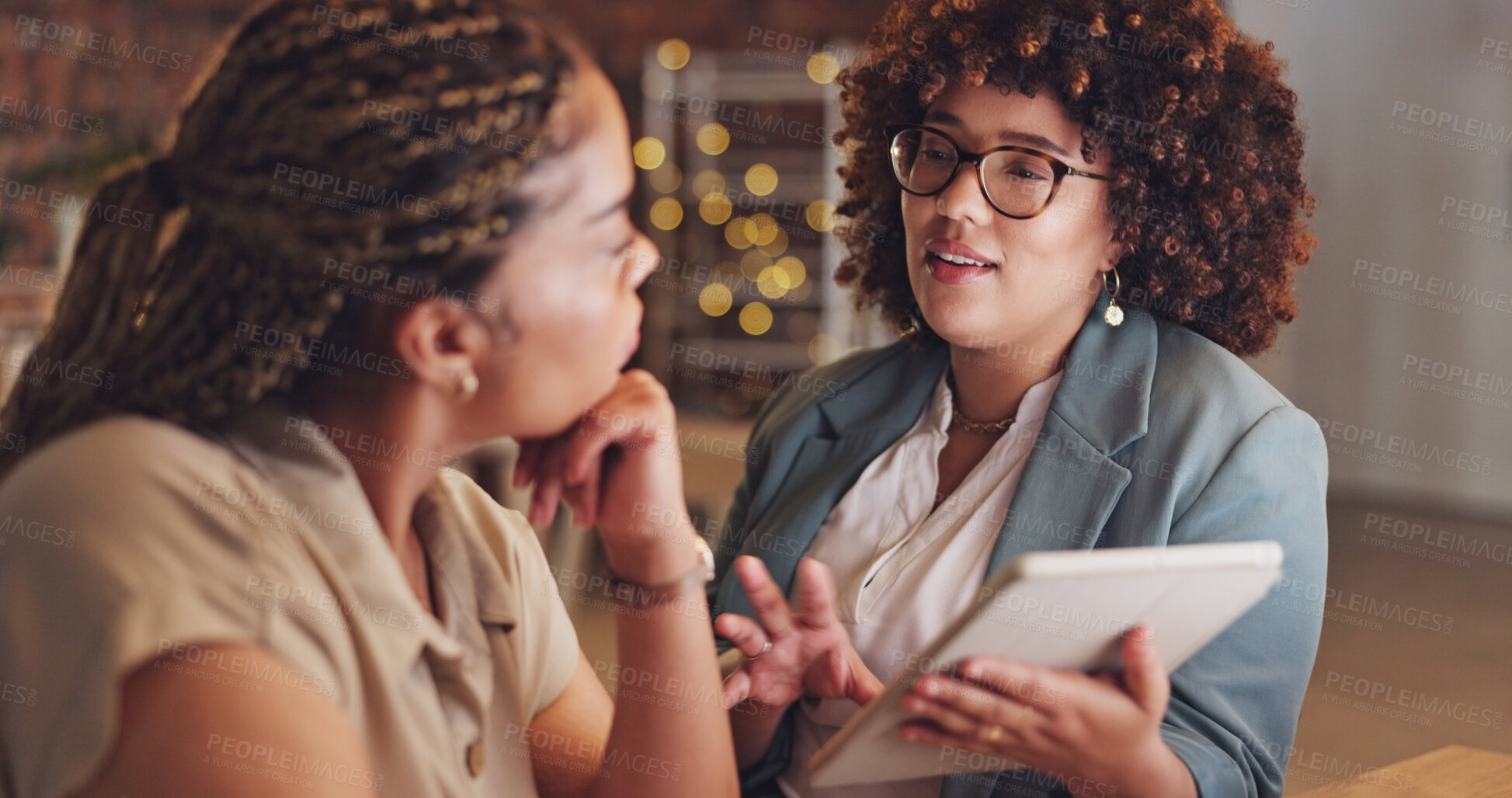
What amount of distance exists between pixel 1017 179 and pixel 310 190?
3.68ft

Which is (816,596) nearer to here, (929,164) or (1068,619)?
(1068,619)

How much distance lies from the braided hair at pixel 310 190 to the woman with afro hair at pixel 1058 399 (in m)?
0.59

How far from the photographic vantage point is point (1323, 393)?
18.1 ft

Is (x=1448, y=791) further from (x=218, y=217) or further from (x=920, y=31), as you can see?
(x=218, y=217)

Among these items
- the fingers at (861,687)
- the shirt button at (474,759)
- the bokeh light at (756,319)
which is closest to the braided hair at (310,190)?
the shirt button at (474,759)

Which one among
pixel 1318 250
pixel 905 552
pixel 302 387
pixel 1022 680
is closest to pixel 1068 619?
pixel 1022 680

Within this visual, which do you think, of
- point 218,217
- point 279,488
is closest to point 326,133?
A: point 218,217

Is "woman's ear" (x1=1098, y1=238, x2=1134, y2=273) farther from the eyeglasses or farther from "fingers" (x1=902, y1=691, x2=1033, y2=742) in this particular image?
"fingers" (x1=902, y1=691, x2=1033, y2=742)

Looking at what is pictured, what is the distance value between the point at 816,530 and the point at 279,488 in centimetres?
106

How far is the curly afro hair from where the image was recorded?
1.63m

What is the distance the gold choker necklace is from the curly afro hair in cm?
28

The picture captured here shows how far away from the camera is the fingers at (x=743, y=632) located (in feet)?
4.29

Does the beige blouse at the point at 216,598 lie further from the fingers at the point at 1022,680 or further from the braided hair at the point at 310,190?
the fingers at the point at 1022,680

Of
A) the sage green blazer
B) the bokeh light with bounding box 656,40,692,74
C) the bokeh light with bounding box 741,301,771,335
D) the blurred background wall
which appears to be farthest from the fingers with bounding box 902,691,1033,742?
the bokeh light with bounding box 656,40,692,74
